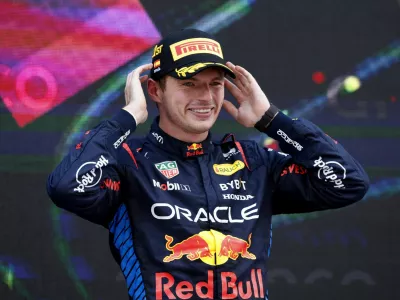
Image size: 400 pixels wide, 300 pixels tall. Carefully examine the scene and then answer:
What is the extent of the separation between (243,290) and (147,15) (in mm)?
1525

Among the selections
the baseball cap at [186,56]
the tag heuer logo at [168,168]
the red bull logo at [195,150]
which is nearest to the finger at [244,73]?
the baseball cap at [186,56]

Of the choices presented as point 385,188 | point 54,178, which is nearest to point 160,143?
point 54,178

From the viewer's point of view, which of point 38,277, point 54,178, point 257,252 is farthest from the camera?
point 38,277

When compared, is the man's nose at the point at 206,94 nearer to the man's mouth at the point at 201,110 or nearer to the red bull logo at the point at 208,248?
the man's mouth at the point at 201,110

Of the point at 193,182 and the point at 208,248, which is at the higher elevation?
the point at 193,182

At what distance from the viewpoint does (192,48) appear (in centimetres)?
231

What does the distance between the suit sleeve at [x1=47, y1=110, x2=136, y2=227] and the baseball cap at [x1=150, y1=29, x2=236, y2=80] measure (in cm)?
20

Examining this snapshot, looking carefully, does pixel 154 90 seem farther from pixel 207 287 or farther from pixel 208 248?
pixel 207 287

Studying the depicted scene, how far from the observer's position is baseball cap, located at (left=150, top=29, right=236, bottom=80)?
2.26 metres

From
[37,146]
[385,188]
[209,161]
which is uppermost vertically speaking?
[37,146]

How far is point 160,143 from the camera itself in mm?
2350

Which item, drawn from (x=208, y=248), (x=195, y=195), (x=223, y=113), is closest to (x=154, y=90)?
(x=195, y=195)

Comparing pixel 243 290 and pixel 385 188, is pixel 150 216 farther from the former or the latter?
pixel 385 188

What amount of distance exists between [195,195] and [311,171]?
1.29 feet
